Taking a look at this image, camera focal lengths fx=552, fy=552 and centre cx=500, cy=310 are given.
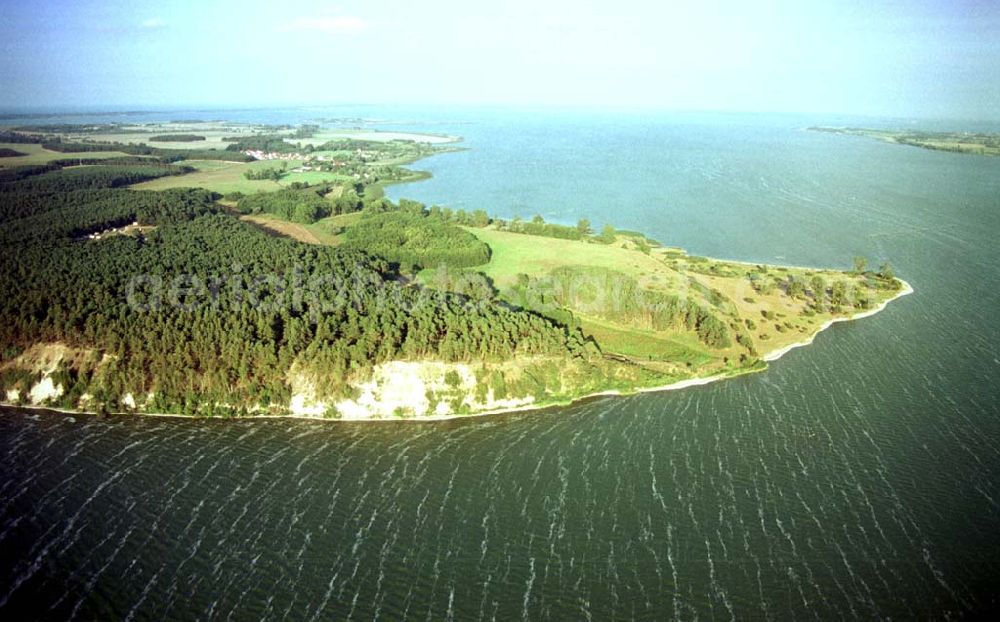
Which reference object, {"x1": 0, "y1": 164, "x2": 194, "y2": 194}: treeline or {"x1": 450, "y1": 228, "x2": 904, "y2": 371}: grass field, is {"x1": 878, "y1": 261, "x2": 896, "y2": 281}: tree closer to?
{"x1": 450, "y1": 228, "x2": 904, "y2": 371}: grass field

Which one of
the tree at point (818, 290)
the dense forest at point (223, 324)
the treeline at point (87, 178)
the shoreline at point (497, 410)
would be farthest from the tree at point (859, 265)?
the treeline at point (87, 178)

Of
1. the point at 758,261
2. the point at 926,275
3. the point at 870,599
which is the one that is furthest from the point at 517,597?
the point at 926,275

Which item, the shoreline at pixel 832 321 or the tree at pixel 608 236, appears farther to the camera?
the tree at pixel 608 236

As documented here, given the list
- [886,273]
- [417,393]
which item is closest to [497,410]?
[417,393]

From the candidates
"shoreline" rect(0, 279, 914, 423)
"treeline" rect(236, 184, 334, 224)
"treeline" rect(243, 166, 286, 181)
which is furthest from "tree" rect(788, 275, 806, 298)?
"treeline" rect(243, 166, 286, 181)

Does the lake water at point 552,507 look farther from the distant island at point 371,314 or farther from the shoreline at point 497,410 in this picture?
the distant island at point 371,314

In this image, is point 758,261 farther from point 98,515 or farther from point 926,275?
point 98,515
